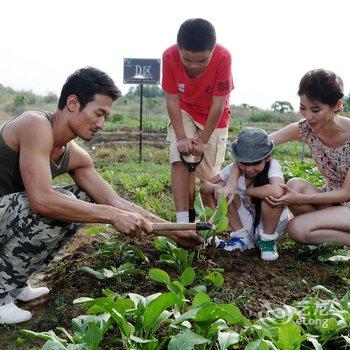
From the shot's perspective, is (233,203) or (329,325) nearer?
(329,325)

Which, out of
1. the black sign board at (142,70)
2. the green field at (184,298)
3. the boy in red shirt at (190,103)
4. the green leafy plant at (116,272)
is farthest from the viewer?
the black sign board at (142,70)

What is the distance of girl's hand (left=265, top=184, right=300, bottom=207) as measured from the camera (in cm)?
362

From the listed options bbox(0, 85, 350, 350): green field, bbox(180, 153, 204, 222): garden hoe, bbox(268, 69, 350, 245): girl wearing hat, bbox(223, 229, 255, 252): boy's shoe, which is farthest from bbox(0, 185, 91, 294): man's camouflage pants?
bbox(268, 69, 350, 245): girl wearing hat

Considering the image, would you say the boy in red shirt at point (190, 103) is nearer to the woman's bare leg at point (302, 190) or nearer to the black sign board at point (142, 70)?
the woman's bare leg at point (302, 190)

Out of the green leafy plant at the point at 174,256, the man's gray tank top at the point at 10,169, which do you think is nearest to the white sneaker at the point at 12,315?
the man's gray tank top at the point at 10,169

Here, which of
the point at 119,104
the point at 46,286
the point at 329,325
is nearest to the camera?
the point at 329,325

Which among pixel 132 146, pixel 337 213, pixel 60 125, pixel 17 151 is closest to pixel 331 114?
pixel 337 213

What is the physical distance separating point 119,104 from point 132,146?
1765 cm

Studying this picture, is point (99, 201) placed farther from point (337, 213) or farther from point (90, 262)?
point (337, 213)

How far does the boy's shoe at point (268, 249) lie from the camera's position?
12.1ft

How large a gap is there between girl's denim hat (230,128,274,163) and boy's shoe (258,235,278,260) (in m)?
0.56

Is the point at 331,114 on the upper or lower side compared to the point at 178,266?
upper

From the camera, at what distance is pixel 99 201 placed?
11.7 ft

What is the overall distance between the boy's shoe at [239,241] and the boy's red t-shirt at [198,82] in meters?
1.08
